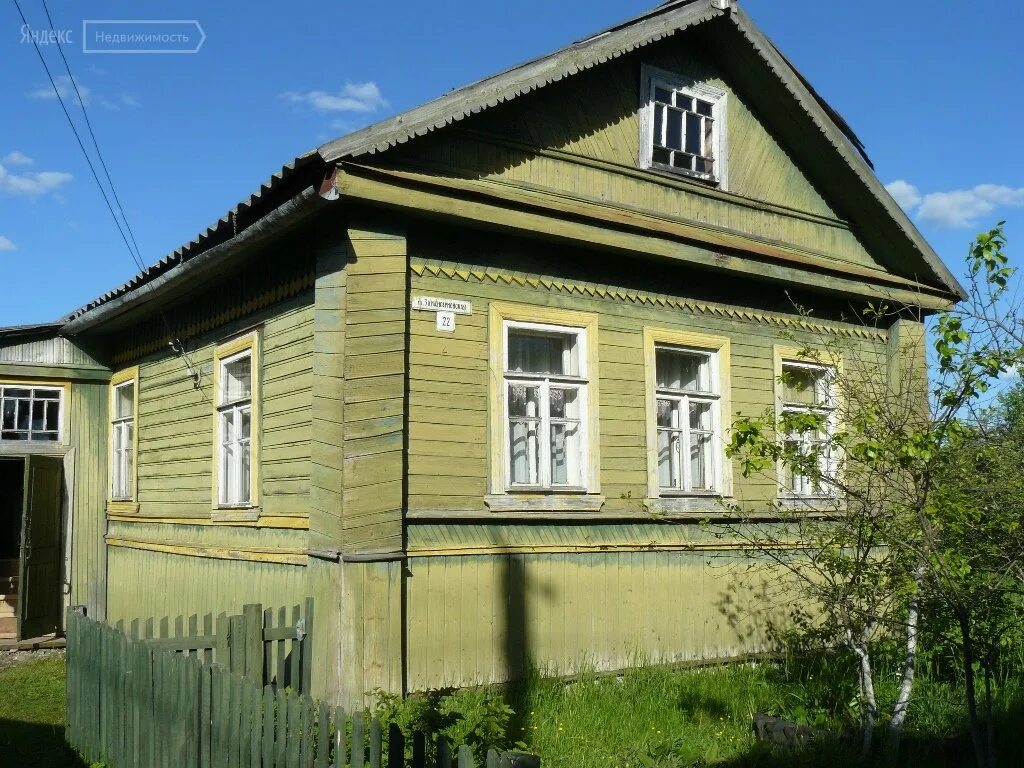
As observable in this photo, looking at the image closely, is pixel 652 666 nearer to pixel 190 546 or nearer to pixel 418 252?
pixel 418 252

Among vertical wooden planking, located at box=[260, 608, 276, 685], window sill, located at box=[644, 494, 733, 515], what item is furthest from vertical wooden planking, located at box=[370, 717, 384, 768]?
window sill, located at box=[644, 494, 733, 515]

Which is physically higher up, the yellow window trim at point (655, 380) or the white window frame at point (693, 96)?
the white window frame at point (693, 96)

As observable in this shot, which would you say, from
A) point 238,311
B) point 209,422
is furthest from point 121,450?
point 238,311

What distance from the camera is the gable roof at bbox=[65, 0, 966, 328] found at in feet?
23.6

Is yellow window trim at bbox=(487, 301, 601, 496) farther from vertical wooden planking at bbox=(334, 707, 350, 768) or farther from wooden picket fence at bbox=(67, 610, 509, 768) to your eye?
vertical wooden planking at bbox=(334, 707, 350, 768)

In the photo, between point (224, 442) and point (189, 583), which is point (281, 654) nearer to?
point (224, 442)

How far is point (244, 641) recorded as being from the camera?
6.43 metres

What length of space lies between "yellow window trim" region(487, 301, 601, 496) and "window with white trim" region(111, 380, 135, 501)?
5973 mm

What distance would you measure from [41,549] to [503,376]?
23.3 feet

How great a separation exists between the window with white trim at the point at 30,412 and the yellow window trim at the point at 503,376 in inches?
277

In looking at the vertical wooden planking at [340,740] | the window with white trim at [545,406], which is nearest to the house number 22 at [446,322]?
the window with white trim at [545,406]

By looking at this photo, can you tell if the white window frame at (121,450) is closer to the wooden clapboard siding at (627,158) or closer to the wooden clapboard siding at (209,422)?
the wooden clapboard siding at (209,422)

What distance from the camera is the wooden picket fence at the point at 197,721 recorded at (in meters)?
3.95

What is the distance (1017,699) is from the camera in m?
7.39
